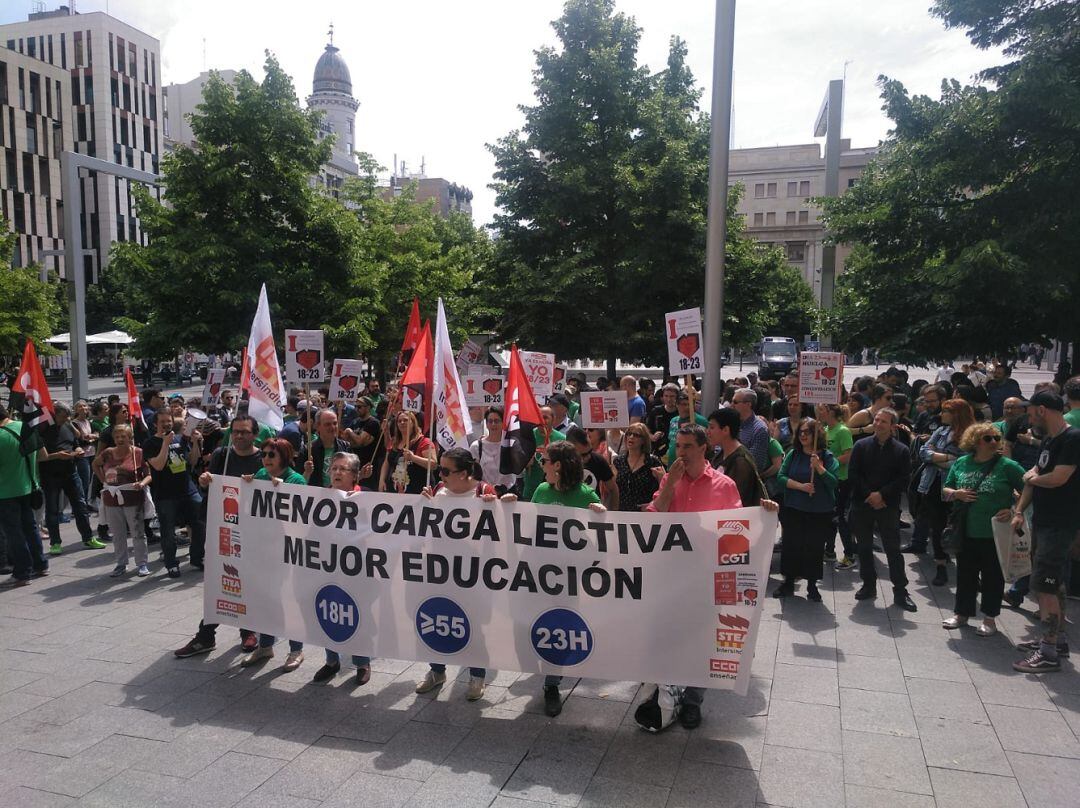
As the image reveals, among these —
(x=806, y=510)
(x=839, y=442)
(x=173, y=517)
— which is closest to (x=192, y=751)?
(x=173, y=517)

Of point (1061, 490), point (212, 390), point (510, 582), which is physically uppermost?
point (212, 390)

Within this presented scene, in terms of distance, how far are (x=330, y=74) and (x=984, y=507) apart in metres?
118

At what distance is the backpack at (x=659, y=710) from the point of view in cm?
510

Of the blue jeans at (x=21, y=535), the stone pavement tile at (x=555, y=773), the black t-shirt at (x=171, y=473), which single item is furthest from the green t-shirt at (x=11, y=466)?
the stone pavement tile at (x=555, y=773)

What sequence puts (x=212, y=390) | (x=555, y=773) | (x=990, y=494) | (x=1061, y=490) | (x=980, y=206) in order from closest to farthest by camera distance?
(x=555, y=773), (x=1061, y=490), (x=990, y=494), (x=212, y=390), (x=980, y=206)

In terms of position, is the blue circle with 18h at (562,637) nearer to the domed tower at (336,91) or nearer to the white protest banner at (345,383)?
the white protest banner at (345,383)

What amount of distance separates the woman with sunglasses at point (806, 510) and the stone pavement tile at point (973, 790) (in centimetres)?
307

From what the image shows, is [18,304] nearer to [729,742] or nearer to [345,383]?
[345,383]

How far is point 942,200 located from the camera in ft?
55.2

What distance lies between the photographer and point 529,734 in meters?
5.11

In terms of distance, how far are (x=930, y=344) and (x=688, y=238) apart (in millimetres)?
6318

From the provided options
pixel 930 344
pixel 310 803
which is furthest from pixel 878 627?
pixel 930 344

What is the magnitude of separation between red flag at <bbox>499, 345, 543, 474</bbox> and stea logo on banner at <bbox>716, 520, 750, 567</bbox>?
201cm

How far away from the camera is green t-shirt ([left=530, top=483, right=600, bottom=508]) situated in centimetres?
559
